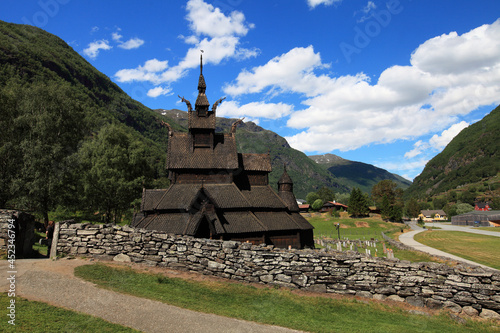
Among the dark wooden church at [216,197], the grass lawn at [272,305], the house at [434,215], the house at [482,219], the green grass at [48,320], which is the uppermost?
the dark wooden church at [216,197]

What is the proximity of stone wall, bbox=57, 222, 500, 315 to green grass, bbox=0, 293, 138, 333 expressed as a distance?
18.8ft

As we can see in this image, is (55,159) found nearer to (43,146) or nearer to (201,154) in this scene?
(43,146)

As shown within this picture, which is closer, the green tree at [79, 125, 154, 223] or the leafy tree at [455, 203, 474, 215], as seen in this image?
the green tree at [79, 125, 154, 223]

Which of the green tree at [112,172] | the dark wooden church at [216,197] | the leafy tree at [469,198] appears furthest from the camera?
the leafy tree at [469,198]

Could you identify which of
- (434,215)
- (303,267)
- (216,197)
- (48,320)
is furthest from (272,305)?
(434,215)

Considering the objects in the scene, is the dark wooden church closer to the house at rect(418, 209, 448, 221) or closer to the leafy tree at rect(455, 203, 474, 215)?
the leafy tree at rect(455, 203, 474, 215)

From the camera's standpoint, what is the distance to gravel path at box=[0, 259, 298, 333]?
865 cm

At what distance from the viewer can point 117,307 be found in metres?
9.46

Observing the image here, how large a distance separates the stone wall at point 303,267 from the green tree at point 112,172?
1170 inches

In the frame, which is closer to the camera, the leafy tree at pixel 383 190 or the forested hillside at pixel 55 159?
the forested hillside at pixel 55 159

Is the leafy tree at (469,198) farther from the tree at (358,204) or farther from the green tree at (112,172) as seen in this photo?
the green tree at (112,172)

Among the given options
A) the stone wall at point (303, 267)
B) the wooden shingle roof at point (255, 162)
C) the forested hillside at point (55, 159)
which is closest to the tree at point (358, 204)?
the wooden shingle roof at point (255, 162)

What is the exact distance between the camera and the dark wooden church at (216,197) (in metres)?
25.7

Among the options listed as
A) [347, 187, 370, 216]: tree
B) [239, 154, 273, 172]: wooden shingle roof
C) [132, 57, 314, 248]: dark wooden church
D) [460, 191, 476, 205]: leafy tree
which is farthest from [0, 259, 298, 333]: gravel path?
[460, 191, 476, 205]: leafy tree
